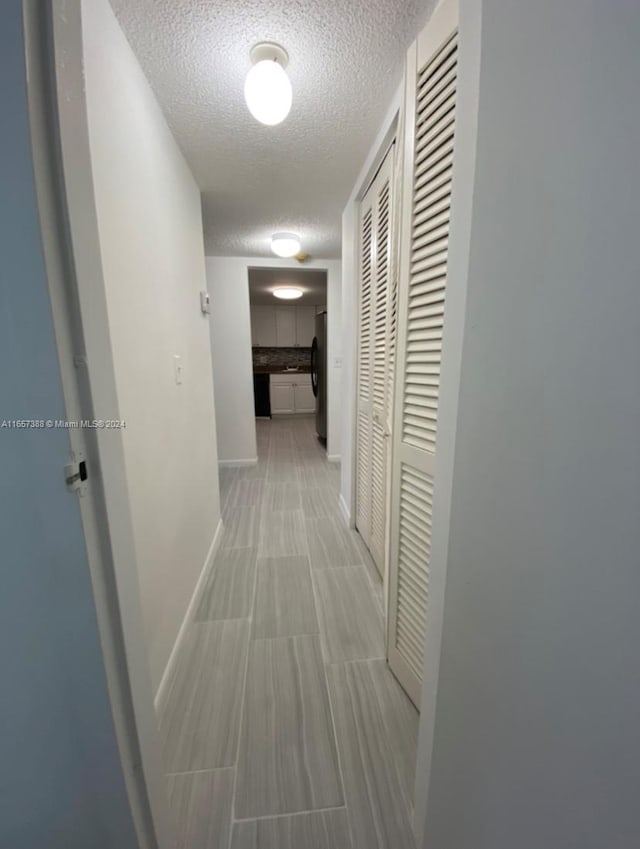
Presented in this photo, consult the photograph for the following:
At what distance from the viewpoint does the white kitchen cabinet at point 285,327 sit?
21.1ft

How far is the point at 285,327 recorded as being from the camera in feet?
21.4

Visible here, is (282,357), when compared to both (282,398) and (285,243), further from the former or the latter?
(285,243)

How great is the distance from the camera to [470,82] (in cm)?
50

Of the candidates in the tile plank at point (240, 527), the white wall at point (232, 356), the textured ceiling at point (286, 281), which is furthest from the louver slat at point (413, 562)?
the textured ceiling at point (286, 281)

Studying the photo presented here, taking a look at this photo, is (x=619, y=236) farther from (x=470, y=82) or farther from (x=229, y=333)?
(x=229, y=333)

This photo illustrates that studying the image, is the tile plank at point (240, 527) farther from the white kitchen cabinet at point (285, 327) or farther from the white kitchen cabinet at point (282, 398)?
the white kitchen cabinet at point (285, 327)

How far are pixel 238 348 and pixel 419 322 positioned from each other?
109 inches

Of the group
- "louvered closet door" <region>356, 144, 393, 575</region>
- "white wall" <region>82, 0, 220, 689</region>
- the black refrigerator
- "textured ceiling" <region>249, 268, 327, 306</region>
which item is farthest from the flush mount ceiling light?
the black refrigerator

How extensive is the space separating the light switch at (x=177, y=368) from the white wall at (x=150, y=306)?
0.03 m

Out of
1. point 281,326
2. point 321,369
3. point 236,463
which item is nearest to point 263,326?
point 281,326

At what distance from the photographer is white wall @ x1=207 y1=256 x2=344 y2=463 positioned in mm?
3262

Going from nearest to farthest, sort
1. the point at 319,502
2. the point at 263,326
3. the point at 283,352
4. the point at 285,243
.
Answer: the point at 285,243 < the point at 319,502 < the point at 263,326 < the point at 283,352

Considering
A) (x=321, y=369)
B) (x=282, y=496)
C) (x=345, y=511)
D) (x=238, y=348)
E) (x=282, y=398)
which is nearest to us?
(x=345, y=511)

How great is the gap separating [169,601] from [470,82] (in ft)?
5.59
